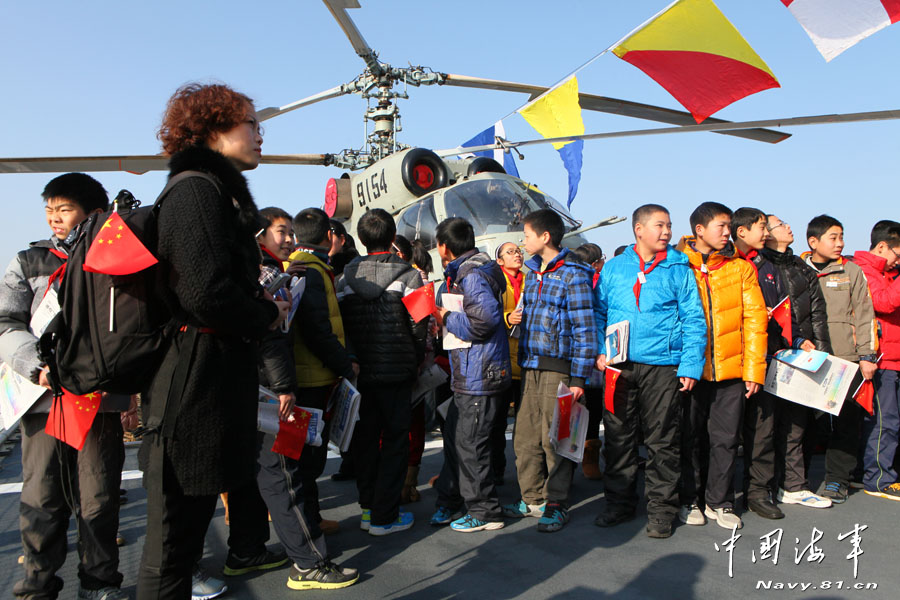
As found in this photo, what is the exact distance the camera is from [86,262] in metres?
1.84

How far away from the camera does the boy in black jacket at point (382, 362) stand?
4016 mm

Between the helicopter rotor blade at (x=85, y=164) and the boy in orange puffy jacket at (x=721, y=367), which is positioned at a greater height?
the helicopter rotor blade at (x=85, y=164)

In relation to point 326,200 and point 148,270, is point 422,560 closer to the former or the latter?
point 148,270

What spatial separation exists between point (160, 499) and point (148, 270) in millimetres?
652

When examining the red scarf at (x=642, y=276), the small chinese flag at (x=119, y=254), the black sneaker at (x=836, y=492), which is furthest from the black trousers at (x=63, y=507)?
the black sneaker at (x=836, y=492)

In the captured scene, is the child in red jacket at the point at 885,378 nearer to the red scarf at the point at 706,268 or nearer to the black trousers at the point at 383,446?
the red scarf at the point at 706,268

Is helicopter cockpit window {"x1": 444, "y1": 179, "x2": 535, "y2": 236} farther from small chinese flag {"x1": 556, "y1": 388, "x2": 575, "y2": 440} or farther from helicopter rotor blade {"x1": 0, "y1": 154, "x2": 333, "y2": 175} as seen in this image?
small chinese flag {"x1": 556, "y1": 388, "x2": 575, "y2": 440}

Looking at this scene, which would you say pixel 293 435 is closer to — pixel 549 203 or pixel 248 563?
pixel 248 563

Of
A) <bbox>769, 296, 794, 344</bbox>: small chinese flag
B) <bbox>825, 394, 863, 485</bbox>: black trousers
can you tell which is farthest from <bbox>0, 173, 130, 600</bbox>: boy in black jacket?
<bbox>825, 394, 863, 485</bbox>: black trousers

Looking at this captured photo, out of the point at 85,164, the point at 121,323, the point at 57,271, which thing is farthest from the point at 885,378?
the point at 85,164

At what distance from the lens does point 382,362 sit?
402cm

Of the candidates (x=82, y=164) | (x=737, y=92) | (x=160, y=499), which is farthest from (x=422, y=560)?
(x=82, y=164)

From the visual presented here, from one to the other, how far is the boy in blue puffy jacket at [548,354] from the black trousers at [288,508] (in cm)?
142

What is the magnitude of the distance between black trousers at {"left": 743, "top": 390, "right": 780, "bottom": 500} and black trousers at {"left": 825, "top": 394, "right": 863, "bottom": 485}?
0.71m
